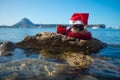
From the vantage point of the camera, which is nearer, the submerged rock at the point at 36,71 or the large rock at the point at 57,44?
the submerged rock at the point at 36,71

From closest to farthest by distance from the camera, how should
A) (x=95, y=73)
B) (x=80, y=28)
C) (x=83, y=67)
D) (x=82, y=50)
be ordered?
(x=95, y=73)
(x=83, y=67)
(x=82, y=50)
(x=80, y=28)

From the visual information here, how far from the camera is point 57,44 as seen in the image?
18062mm

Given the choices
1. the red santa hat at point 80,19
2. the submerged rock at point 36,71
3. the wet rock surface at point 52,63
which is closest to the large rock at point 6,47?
the wet rock surface at point 52,63

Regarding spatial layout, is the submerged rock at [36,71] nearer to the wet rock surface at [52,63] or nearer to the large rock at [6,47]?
the wet rock surface at [52,63]

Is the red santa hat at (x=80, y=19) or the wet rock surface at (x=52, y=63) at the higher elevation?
the red santa hat at (x=80, y=19)

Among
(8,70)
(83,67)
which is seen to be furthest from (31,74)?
(83,67)

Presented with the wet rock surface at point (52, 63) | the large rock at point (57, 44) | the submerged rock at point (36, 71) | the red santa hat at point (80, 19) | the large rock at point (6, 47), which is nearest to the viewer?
the submerged rock at point (36, 71)

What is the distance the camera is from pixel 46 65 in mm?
12102

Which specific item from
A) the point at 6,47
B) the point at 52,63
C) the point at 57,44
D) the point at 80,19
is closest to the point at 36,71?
the point at 52,63

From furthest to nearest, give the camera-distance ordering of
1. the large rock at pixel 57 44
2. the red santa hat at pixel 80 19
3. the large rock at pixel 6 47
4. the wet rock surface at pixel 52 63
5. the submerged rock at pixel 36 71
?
the red santa hat at pixel 80 19, the large rock at pixel 6 47, the large rock at pixel 57 44, the wet rock surface at pixel 52 63, the submerged rock at pixel 36 71

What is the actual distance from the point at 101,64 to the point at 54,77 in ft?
13.3

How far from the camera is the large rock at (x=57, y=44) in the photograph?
17188 millimetres

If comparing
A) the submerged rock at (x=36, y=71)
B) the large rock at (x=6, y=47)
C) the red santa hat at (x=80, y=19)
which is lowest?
the submerged rock at (x=36, y=71)

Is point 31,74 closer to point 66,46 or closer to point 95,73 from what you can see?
point 95,73
